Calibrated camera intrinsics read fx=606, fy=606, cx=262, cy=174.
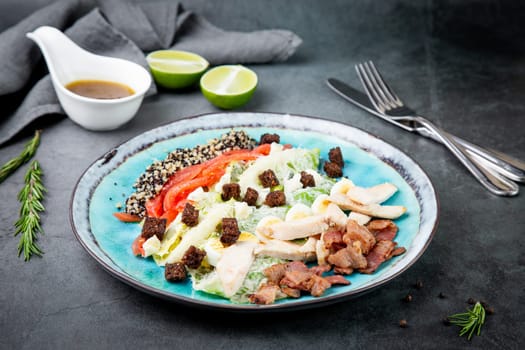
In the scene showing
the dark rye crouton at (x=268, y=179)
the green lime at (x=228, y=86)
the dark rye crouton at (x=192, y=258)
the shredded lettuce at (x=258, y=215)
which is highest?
the dark rye crouton at (x=192, y=258)

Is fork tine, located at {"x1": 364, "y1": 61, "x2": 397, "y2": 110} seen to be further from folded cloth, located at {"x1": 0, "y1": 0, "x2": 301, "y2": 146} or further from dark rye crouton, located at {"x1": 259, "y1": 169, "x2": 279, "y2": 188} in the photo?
dark rye crouton, located at {"x1": 259, "y1": 169, "x2": 279, "y2": 188}

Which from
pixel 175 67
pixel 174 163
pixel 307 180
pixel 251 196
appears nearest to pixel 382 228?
pixel 307 180

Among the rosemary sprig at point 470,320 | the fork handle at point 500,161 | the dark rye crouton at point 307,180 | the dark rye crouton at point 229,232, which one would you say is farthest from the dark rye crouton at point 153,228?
the fork handle at point 500,161

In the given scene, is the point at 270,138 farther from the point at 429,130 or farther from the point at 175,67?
the point at 175,67

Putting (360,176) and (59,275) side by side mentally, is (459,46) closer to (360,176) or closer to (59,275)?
(360,176)

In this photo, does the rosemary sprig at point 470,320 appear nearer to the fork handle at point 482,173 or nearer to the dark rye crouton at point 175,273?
the fork handle at point 482,173

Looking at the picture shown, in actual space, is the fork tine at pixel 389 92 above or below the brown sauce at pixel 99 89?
below
